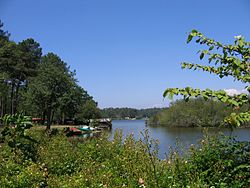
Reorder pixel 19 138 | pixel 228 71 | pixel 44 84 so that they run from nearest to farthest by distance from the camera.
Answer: pixel 228 71 → pixel 19 138 → pixel 44 84

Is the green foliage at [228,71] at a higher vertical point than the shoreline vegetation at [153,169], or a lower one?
higher

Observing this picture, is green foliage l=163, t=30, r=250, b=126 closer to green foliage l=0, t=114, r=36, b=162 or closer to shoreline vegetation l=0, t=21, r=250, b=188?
shoreline vegetation l=0, t=21, r=250, b=188

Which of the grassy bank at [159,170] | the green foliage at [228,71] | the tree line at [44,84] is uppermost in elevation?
the tree line at [44,84]

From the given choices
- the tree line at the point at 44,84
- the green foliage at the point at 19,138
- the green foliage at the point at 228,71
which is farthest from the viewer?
the tree line at the point at 44,84

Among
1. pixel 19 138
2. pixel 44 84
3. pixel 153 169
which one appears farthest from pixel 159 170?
pixel 44 84

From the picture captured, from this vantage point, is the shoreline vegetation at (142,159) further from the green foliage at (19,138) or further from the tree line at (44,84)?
the tree line at (44,84)

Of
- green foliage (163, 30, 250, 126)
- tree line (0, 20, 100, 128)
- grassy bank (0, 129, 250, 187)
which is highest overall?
tree line (0, 20, 100, 128)

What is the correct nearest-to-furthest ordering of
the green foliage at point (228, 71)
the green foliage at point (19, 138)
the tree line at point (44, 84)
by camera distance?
the green foliage at point (228, 71) < the green foliage at point (19, 138) < the tree line at point (44, 84)

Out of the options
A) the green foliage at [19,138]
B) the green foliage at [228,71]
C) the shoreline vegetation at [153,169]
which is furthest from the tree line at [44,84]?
the green foliage at [228,71]

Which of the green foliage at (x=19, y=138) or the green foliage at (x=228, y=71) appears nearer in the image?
the green foliage at (x=228, y=71)

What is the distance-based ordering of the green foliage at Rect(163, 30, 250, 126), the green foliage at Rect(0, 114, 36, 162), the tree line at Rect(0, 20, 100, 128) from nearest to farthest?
1. the green foliage at Rect(163, 30, 250, 126)
2. the green foliage at Rect(0, 114, 36, 162)
3. the tree line at Rect(0, 20, 100, 128)

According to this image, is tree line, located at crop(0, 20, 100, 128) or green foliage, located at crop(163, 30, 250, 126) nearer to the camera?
green foliage, located at crop(163, 30, 250, 126)

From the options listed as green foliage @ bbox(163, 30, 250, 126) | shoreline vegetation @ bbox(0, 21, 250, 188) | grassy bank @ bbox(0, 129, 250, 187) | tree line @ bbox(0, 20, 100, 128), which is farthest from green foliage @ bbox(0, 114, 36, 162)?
tree line @ bbox(0, 20, 100, 128)

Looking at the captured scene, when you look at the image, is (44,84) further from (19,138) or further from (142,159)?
(142,159)
